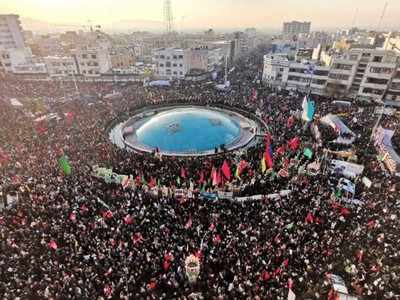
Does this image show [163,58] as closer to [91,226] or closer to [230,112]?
[230,112]

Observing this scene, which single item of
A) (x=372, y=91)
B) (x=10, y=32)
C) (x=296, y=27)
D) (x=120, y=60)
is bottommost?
(x=120, y=60)

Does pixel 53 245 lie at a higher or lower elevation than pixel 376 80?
lower

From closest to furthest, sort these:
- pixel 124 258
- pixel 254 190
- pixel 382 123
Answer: pixel 124 258, pixel 254 190, pixel 382 123

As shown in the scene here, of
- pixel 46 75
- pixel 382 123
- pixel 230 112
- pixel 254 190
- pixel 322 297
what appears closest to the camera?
pixel 322 297

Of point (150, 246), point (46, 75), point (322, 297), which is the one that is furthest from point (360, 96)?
point (46, 75)

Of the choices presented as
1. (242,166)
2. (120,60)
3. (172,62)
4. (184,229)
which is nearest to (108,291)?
(184,229)

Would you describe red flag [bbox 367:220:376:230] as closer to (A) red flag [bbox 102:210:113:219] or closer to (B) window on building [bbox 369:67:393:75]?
(A) red flag [bbox 102:210:113:219]

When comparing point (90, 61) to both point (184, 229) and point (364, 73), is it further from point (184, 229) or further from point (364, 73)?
point (364, 73)
